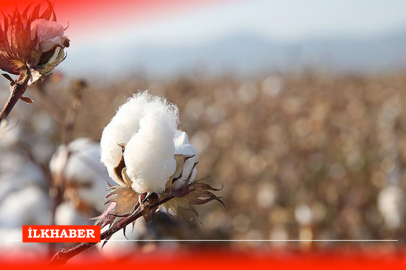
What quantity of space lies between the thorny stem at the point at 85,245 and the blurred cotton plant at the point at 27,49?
20 centimetres

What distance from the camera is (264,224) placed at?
3.77m

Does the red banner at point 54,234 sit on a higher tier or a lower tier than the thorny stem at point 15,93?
lower

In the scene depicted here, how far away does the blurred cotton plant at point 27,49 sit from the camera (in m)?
0.70

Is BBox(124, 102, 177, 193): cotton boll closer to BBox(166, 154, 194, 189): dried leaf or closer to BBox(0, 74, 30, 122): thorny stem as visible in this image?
BBox(166, 154, 194, 189): dried leaf

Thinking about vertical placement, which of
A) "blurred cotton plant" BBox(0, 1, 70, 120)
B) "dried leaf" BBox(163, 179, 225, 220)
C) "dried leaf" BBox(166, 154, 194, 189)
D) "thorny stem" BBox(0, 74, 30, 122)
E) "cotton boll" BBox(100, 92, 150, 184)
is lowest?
"dried leaf" BBox(163, 179, 225, 220)

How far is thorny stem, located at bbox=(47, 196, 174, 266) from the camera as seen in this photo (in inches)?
26.5

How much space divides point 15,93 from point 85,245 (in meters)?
0.21

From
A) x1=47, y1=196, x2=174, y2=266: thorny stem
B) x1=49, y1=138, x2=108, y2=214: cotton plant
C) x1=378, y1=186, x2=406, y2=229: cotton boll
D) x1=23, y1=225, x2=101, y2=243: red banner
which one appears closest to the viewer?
x1=47, y1=196, x2=174, y2=266: thorny stem

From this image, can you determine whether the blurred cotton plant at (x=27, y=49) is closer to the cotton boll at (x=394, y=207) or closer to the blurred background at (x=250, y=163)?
the blurred background at (x=250, y=163)

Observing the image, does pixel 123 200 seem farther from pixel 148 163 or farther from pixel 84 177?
pixel 84 177

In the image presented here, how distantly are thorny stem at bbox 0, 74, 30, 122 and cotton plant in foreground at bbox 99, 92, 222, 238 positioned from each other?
12cm

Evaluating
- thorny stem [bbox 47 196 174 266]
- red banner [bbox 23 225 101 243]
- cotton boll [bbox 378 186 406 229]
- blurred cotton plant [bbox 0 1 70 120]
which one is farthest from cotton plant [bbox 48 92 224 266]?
Answer: cotton boll [bbox 378 186 406 229]

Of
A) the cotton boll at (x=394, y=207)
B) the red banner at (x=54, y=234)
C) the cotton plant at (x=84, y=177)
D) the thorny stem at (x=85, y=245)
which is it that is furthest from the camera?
the cotton boll at (x=394, y=207)

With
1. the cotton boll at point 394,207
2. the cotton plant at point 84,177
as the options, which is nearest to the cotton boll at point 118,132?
the cotton plant at point 84,177
